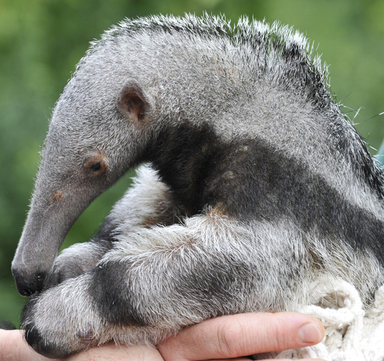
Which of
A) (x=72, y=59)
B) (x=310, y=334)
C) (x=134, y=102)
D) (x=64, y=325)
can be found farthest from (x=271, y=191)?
(x=72, y=59)

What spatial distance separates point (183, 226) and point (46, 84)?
12.6 ft

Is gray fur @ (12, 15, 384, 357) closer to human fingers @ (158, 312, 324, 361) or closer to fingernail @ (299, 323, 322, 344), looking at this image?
human fingers @ (158, 312, 324, 361)

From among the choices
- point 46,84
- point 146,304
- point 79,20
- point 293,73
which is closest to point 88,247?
point 146,304

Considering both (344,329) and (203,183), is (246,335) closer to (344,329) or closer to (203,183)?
(344,329)

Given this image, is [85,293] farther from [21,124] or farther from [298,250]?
[21,124]

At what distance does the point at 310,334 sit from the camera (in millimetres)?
2203

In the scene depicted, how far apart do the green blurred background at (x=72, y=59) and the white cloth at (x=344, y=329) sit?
10.1 ft

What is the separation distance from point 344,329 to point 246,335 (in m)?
0.55

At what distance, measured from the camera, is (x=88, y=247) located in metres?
3.27

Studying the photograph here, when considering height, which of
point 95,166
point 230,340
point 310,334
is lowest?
point 230,340

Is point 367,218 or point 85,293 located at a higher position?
point 367,218

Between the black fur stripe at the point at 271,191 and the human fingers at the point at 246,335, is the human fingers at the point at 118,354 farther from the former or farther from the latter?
the black fur stripe at the point at 271,191

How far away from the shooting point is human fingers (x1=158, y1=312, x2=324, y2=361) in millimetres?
2240

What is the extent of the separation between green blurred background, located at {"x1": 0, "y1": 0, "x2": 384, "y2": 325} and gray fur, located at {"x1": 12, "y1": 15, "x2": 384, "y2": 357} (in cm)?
261
